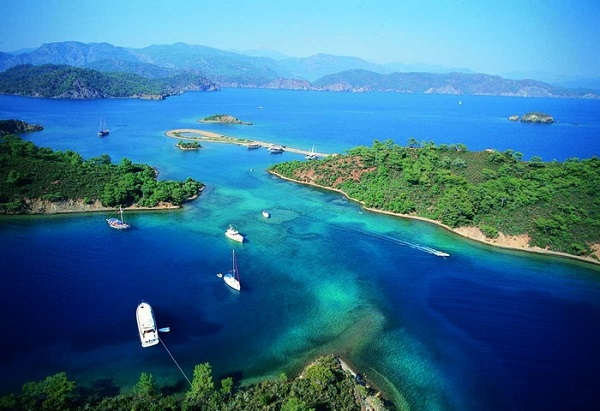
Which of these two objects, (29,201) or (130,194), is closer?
(29,201)

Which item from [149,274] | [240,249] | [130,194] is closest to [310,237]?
[240,249]

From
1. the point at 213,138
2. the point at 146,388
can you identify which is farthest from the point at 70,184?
the point at 213,138

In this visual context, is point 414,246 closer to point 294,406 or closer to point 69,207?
point 294,406

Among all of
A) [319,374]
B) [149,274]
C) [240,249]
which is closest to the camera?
[319,374]

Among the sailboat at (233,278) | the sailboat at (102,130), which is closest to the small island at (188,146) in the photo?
the sailboat at (102,130)

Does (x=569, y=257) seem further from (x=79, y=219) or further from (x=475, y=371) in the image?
(x=79, y=219)

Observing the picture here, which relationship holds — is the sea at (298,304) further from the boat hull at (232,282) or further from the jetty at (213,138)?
the jetty at (213,138)
